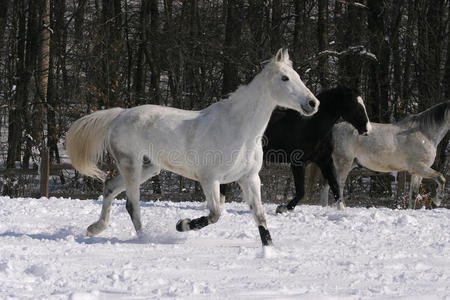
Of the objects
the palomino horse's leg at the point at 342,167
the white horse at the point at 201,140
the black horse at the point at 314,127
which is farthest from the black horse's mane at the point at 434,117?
the white horse at the point at 201,140

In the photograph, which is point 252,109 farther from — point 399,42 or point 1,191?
point 399,42

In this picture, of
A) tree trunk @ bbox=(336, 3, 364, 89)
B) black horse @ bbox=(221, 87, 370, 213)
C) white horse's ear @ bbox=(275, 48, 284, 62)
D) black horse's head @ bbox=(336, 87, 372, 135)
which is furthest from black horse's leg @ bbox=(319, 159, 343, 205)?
tree trunk @ bbox=(336, 3, 364, 89)

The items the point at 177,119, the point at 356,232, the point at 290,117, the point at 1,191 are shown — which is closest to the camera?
the point at 177,119

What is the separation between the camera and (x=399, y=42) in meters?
17.9

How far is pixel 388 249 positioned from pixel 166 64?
13299mm

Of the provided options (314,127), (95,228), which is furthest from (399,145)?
(95,228)

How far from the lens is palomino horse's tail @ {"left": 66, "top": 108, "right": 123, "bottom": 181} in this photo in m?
6.86

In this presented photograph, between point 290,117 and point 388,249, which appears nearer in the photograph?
point 388,249

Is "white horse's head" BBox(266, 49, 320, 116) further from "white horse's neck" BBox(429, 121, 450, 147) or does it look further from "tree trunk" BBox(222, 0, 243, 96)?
"tree trunk" BBox(222, 0, 243, 96)

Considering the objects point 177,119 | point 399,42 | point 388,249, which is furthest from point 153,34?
point 388,249

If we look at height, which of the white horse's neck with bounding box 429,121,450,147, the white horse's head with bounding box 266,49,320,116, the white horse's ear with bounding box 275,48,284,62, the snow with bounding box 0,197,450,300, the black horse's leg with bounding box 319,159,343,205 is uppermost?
the white horse's ear with bounding box 275,48,284,62

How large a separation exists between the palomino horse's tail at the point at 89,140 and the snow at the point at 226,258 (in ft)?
2.44

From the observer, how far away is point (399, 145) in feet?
35.7

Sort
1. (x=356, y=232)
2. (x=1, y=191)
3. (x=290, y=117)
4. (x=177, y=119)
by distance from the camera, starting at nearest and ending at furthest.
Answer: (x=177, y=119) < (x=356, y=232) < (x=290, y=117) < (x=1, y=191)
